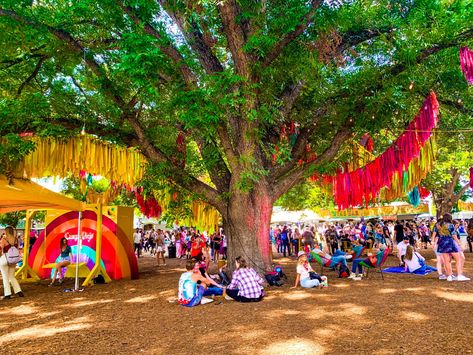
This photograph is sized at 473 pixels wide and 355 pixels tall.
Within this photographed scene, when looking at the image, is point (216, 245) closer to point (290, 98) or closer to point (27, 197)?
point (290, 98)

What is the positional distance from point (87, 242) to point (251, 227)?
5380mm

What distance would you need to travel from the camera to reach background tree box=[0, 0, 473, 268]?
7.54 meters

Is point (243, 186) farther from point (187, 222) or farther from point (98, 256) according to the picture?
point (98, 256)

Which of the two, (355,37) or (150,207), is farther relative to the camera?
(150,207)

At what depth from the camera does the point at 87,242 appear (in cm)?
1136

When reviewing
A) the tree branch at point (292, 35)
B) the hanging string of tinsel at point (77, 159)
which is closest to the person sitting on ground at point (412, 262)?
the tree branch at point (292, 35)

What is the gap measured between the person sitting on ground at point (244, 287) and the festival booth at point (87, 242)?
185 inches

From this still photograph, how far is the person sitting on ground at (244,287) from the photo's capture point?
721 cm

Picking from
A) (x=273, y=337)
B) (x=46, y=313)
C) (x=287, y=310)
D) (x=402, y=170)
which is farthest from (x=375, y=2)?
(x=46, y=313)

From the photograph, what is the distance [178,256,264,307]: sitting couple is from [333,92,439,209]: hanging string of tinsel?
13.9 feet

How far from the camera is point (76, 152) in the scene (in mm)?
9680

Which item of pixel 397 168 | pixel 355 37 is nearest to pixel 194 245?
pixel 397 168

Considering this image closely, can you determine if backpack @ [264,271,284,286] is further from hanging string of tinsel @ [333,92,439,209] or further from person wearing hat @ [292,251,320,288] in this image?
hanging string of tinsel @ [333,92,439,209]

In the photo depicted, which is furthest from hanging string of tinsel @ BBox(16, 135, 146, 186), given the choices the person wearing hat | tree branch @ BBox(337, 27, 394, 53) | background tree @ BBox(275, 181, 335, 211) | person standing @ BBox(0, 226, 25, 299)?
background tree @ BBox(275, 181, 335, 211)
